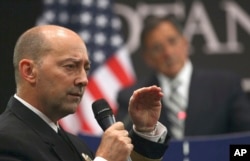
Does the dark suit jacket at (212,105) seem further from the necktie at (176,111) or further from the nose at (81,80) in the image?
the nose at (81,80)

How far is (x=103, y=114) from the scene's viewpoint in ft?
9.68

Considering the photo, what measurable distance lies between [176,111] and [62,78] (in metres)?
2.15

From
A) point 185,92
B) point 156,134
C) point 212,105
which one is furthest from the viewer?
point 185,92

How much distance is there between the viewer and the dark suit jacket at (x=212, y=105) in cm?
485

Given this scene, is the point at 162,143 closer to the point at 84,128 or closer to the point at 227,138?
the point at 227,138

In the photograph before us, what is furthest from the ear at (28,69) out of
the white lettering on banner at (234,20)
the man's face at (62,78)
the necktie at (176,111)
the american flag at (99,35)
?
the white lettering on banner at (234,20)

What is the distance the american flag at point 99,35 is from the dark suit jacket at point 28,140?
3.18 meters

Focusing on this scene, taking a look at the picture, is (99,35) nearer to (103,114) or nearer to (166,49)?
(166,49)

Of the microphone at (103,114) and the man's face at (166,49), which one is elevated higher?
the microphone at (103,114)

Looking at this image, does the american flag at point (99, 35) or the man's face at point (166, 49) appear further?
the american flag at point (99, 35)

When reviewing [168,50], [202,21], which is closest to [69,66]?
[168,50]

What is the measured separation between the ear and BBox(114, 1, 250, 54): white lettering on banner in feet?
11.1

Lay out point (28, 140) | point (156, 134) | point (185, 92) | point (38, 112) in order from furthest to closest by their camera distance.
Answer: point (185, 92)
point (156, 134)
point (38, 112)
point (28, 140)

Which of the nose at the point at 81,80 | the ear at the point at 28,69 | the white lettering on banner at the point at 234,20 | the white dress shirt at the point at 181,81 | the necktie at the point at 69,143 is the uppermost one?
the ear at the point at 28,69
